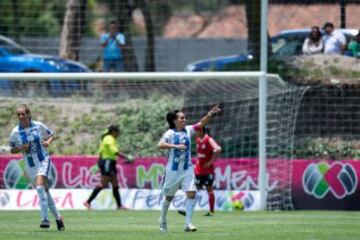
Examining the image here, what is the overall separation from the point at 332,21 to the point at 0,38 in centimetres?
959

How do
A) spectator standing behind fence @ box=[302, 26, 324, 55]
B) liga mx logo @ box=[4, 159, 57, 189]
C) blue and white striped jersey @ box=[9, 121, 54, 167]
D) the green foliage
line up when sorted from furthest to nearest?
the green foliage < spectator standing behind fence @ box=[302, 26, 324, 55] < liga mx logo @ box=[4, 159, 57, 189] < blue and white striped jersey @ box=[9, 121, 54, 167]

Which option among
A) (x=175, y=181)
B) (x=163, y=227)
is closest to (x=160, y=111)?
(x=175, y=181)

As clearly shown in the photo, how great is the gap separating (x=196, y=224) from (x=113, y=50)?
11.1 m

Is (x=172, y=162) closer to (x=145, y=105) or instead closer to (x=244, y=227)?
(x=244, y=227)

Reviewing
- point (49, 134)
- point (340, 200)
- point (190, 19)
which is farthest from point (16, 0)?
point (190, 19)

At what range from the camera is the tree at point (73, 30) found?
31.9m

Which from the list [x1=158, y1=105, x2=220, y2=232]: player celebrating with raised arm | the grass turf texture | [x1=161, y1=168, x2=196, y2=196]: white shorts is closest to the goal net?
the grass turf texture

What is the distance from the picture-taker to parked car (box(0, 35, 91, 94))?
31608 mm

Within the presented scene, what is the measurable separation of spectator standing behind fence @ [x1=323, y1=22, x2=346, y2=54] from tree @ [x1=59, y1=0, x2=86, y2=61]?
7.17 m

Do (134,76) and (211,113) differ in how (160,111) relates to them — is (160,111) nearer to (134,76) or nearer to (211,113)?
(134,76)

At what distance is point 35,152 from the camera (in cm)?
1788

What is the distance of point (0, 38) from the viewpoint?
3159 centimetres

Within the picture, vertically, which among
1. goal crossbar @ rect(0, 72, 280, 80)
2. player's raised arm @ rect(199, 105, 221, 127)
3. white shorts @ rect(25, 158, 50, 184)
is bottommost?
white shorts @ rect(25, 158, 50, 184)

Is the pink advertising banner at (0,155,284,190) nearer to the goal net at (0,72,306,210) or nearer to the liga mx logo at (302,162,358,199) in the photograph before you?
the goal net at (0,72,306,210)
